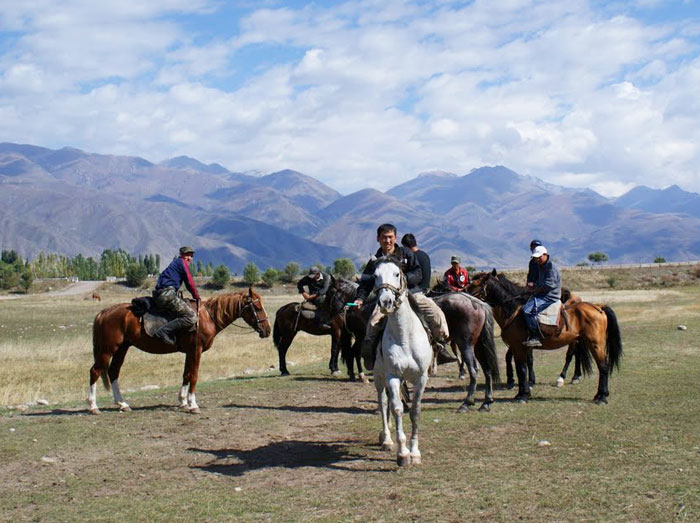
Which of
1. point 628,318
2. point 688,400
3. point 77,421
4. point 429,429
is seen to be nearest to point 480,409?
point 429,429

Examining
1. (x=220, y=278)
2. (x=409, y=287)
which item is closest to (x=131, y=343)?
(x=409, y=287)

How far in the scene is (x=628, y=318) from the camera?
1533 inches

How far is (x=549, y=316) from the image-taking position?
14727 millimetres

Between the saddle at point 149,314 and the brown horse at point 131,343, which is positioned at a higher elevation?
the saddle at point 149,314

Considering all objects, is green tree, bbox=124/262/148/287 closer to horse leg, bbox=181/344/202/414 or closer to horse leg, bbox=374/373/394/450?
horse leg, bbox=181/344/202/414

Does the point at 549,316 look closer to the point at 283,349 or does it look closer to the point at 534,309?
the point at 534,309

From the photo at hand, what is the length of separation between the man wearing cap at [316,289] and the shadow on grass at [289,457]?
8.52m

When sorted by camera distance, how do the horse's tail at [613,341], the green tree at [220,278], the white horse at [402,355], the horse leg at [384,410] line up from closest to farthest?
the white horse at [402,355]
the horse leg at [384,410]
the horse's tail at [613,341]
the green tree at [220,278]

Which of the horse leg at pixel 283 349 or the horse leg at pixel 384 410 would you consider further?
the horse leg at pixel 283 349

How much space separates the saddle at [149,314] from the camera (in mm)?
14484

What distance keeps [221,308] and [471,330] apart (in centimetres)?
567

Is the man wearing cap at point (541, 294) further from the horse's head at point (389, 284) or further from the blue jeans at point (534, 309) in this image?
the horse's head at point (389, 284)

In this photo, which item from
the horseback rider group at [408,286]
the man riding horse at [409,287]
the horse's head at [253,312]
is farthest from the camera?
the horse's head at [253,312]

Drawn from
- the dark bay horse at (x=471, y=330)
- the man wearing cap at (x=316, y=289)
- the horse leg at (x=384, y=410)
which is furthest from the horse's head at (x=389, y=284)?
the man wearing cap at (x=316, y=289)
